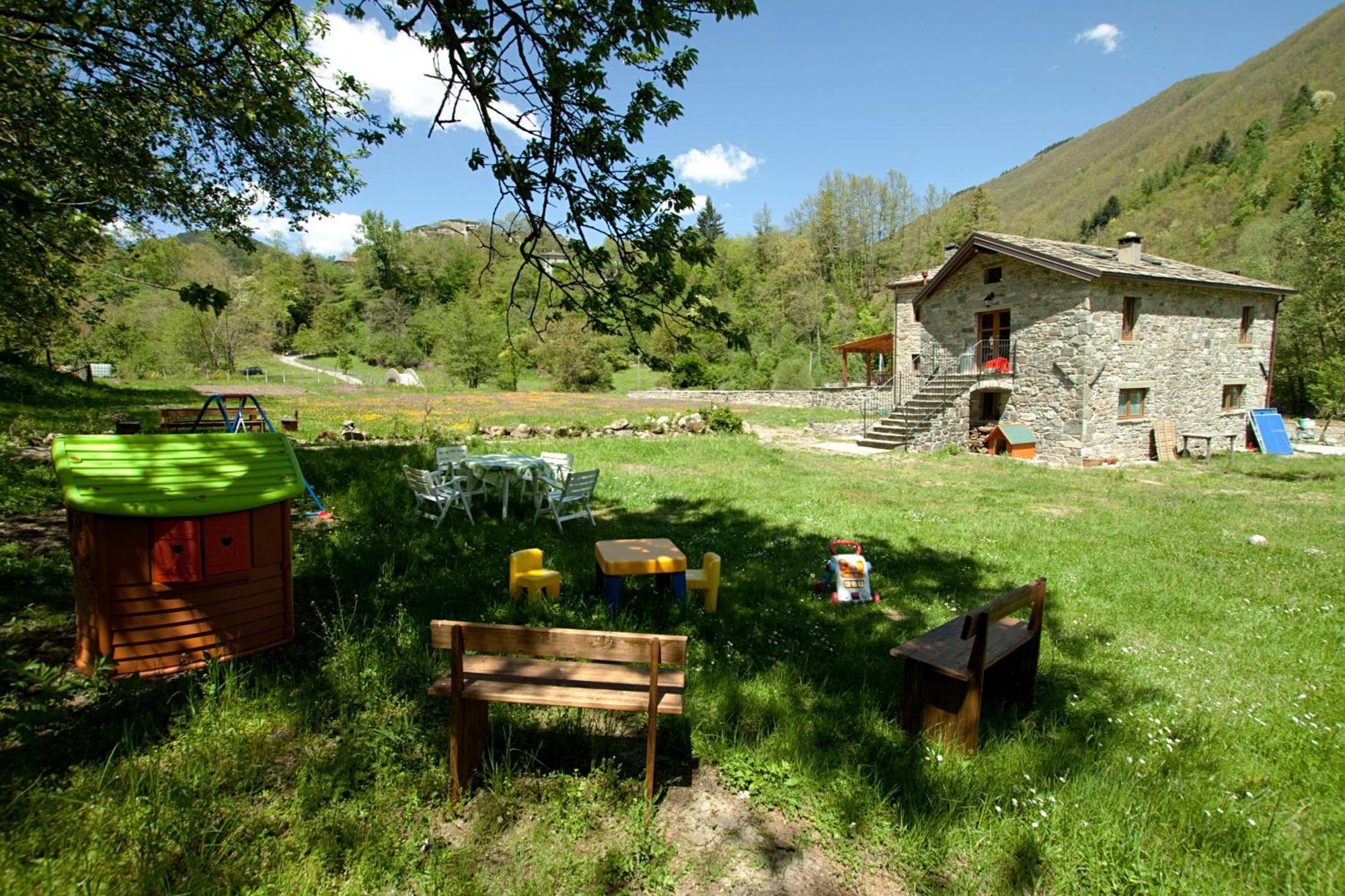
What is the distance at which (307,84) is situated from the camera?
22.1 feet

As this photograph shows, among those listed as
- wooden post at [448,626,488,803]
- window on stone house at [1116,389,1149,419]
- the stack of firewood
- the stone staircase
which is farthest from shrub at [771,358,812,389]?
wooden post at [448,626,488,803]

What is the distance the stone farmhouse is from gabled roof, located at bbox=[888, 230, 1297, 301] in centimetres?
6

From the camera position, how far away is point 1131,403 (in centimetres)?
1786

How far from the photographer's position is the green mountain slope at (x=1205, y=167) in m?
55.1

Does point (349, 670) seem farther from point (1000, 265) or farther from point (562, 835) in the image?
point (1000, 265)

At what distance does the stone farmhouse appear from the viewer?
659 inches

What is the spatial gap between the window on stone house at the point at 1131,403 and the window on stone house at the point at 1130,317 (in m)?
1.63

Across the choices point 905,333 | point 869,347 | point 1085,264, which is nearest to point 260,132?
point 1085,264

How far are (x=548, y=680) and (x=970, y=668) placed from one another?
7.91 feet

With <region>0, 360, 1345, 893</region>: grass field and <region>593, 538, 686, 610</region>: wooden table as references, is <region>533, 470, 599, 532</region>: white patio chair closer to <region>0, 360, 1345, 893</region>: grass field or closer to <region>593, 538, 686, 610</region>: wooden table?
<region>0, 360, 1345, 893</region>: grass field

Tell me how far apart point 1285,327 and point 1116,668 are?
34.6m

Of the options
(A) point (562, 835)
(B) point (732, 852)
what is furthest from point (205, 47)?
(B) point (732, 852)

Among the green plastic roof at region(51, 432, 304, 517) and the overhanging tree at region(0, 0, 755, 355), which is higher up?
the overhanging tree at region(0, 0, 755, 355)

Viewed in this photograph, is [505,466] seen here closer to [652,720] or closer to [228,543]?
[228,543]
